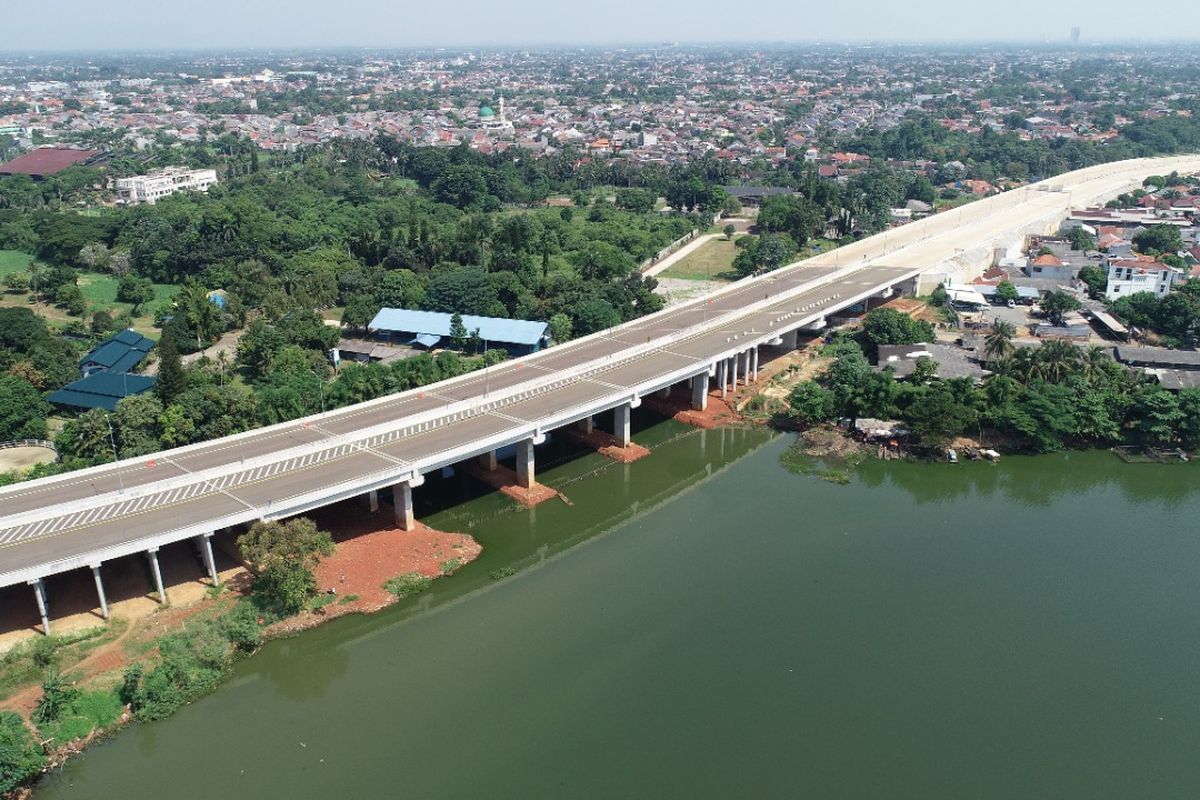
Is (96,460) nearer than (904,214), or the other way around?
(96,460)

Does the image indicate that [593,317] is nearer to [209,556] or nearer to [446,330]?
[446,330]

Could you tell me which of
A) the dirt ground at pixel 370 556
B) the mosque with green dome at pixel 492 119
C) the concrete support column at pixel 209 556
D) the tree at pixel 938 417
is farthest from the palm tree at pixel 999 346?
the mosque with green dome at pixel 492 119

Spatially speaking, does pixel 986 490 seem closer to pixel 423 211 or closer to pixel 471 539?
pixel 471 539

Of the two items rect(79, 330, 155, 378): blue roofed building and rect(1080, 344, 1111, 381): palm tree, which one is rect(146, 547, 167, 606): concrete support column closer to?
rect(79, 330, 155, 378): blue roofed building

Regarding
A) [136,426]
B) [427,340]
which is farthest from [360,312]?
[136,426]

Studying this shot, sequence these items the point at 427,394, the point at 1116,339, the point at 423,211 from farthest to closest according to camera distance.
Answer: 1. the point at 423,211
2. the point at 1116,339
3. the point at 427,394

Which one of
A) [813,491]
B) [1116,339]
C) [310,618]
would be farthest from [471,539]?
[1116,339]
